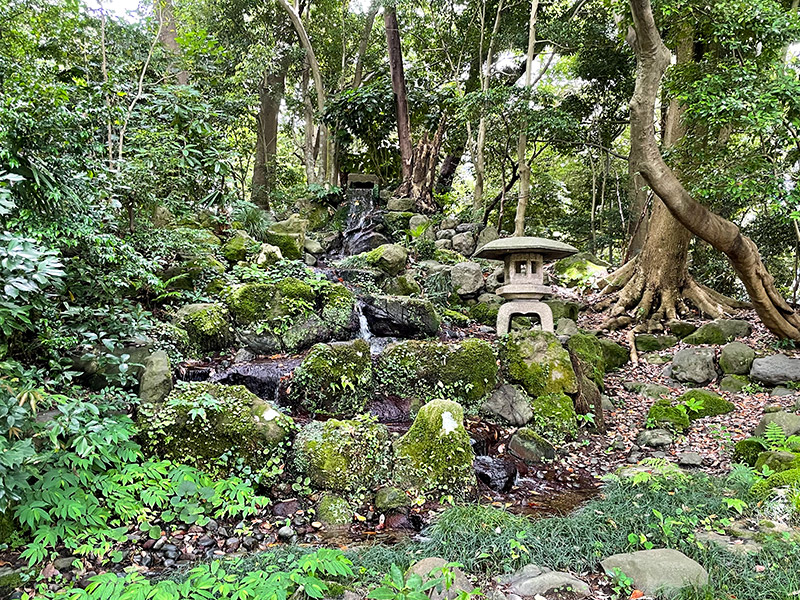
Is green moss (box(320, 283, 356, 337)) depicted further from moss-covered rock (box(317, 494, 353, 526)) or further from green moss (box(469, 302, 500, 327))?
moss-covered rock (box(317, 494, 353, 526))

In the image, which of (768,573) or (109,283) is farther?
(109,283)

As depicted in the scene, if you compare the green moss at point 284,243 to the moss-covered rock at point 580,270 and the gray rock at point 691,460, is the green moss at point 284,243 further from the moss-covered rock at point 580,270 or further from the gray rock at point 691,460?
the gray rock at point 691,460

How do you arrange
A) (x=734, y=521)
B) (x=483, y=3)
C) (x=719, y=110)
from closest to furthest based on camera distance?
(x=734, y=521) → (x=719, y=110) → (x=483, y=3)

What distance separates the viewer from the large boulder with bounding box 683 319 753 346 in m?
8.28

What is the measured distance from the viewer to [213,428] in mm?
4145

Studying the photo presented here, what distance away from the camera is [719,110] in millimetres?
5688

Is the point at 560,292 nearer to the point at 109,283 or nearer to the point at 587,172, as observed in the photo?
the point at 587,172

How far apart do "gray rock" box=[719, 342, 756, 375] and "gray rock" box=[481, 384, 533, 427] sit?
12.3ft

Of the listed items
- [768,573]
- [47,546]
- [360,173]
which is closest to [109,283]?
[47,546]

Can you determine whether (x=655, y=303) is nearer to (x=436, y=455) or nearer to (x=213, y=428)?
(x=436, y=455)

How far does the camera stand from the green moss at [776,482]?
3.56 m

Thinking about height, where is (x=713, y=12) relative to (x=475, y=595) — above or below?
above

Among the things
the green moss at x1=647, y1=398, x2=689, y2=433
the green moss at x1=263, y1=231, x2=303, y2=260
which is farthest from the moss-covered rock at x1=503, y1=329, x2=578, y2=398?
the green moss at x1=263, y1=231, x2=303, y2=260

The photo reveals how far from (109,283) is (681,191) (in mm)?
7358
